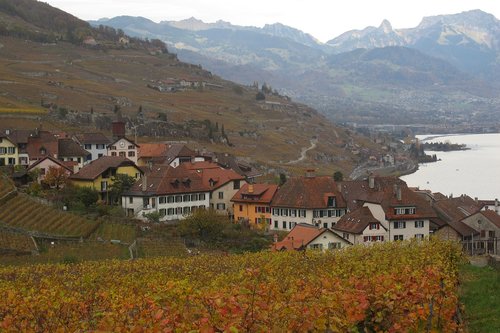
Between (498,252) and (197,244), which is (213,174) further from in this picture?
(498,252)

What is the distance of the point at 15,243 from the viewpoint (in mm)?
45125

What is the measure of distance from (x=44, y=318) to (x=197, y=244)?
1377 inches

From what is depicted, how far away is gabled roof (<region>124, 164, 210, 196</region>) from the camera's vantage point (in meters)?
64.9

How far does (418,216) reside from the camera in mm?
58938

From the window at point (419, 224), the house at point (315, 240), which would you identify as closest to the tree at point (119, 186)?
the house at point (315, 240)

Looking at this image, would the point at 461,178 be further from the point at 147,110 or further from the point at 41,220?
the point at 41,220

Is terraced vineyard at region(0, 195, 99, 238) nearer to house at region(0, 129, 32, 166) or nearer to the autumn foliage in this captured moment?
the autumn foliage

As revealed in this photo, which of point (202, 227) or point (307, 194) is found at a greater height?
point (307, 194)

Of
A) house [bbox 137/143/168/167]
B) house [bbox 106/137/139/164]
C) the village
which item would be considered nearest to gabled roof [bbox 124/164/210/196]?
the village

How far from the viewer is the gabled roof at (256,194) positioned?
2633 inches

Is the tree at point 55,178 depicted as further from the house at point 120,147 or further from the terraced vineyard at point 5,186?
the house at point 120,147

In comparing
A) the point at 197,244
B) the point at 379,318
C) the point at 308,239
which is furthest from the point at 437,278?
the point at 197,244

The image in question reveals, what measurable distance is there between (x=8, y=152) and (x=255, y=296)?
65.6 meters

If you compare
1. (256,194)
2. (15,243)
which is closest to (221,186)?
(256,194)
